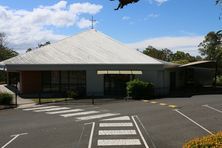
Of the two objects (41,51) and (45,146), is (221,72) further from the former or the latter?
(45,146)

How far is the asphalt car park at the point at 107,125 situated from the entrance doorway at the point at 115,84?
372 inches

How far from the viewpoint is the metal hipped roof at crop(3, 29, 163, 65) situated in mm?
40656

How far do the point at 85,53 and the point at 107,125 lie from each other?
2195 cm

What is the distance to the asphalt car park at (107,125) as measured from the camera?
55.1ft

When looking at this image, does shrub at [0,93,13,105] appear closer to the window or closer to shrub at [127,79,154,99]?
the window

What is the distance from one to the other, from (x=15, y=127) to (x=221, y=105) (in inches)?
644

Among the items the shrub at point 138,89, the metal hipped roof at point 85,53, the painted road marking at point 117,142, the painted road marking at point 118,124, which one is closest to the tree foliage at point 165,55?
the metal hipped roof at point 85,53

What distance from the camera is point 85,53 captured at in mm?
42656

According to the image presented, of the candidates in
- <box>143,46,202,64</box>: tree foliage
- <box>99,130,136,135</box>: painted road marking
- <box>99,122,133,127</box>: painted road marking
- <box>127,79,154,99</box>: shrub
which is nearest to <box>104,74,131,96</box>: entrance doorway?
<box>127,79,154,99</box>: shrub

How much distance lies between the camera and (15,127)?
831 inches

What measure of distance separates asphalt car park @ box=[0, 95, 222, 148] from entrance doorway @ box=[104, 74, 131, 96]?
9455 millimetres

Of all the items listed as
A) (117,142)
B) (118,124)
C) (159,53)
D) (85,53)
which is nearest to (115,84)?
(85,53)

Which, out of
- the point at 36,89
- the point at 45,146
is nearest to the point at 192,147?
the point at 45,146

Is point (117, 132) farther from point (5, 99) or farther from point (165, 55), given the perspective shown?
point (165, 55)
